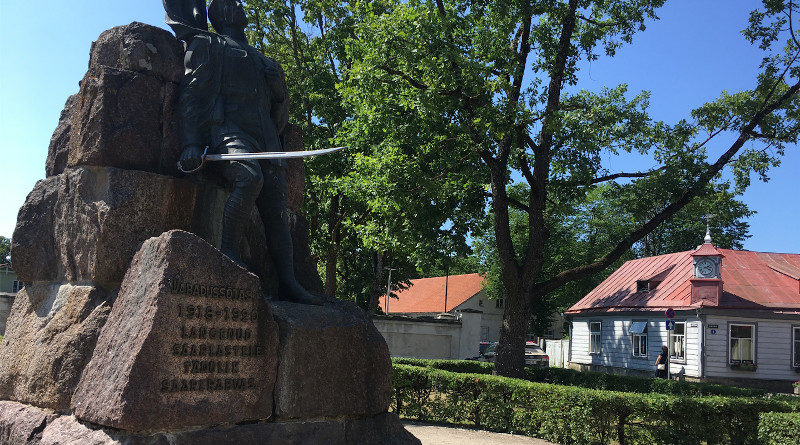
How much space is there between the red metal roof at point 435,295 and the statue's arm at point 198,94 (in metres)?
44.8

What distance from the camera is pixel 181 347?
4.01 metres

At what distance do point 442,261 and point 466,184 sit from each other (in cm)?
203

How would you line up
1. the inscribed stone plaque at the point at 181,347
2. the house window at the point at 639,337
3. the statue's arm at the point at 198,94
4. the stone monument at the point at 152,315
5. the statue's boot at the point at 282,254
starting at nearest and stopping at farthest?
1. the inscribed stone plaque at the point at 181,347
2. the stone monument at the point at 152,315
3. the statue's arm at the point at 198,94
4. the statue's boot at the point at 282,254
5. the house window at the point at 639,337

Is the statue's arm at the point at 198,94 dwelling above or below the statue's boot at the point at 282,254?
above

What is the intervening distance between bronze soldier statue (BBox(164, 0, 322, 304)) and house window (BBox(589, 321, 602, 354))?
25701mm

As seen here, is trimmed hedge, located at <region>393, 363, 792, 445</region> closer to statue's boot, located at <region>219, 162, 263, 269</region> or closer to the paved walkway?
the paved walkway

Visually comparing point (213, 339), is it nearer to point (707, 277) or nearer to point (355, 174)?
point (355, 174)

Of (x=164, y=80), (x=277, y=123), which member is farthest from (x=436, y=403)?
(x=164, y=80)

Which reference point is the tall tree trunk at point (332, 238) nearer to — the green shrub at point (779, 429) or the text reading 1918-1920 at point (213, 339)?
the green shrub at point (779, 429)

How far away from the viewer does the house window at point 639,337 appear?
999 inches

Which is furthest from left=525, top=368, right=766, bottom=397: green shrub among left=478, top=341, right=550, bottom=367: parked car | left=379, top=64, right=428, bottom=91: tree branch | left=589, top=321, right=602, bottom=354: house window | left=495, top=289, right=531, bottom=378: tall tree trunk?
left=478, top=341, right=550, bottom=367: parked car

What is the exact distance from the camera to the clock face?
22.3 m

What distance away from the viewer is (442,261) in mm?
15789

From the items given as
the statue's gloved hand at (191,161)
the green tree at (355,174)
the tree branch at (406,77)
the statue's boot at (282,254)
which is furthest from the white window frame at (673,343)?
the statue's gloved hand at (191,161)
